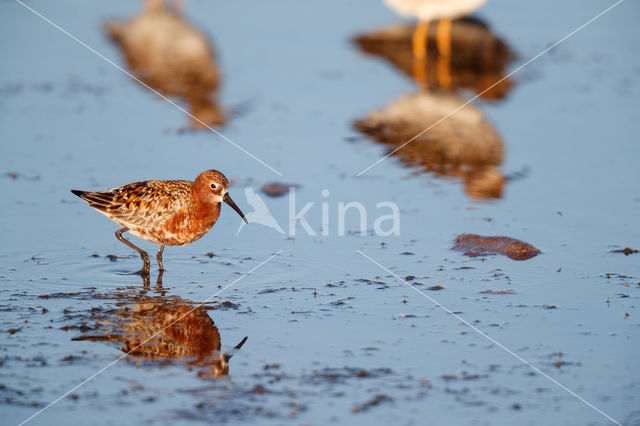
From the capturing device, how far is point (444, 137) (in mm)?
14867

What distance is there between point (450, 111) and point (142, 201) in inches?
310

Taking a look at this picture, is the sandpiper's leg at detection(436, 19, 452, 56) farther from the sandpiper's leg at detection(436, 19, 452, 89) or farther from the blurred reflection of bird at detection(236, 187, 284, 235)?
the blurred reflection of bird at detection(236, 187, 284, 235)

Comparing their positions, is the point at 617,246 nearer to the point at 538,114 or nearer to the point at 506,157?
the point at 506,157

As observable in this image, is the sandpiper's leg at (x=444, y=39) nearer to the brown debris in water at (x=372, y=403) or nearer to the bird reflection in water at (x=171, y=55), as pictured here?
the bird reflection in water at (x=171, y=55)

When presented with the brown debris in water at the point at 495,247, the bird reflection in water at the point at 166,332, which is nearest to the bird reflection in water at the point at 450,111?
the brown debris in water at the point at 495,247

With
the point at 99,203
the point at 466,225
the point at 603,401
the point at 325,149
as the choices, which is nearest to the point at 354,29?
the point at 325,149

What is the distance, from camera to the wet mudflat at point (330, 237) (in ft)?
23.0

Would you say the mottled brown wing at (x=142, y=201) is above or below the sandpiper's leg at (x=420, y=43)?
below

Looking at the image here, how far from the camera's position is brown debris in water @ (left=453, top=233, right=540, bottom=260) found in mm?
10188

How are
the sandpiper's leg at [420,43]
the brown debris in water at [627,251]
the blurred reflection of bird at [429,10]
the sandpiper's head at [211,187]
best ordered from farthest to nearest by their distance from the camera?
the sandpiper's leg at [420,43]
the blurred reflection of bird at [429,10]
the brown debris in water at [627,251]
the sandpiper's head at [211,187]

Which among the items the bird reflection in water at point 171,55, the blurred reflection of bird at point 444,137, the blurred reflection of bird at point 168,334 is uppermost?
the bird reflection in water at point 171,55

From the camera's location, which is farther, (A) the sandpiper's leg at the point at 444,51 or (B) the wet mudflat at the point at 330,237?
(A) the sandpiper's leg at the point at 444,51

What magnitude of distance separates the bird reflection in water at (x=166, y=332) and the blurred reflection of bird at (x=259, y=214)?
243 centimetres

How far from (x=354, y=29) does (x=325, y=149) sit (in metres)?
7.92
